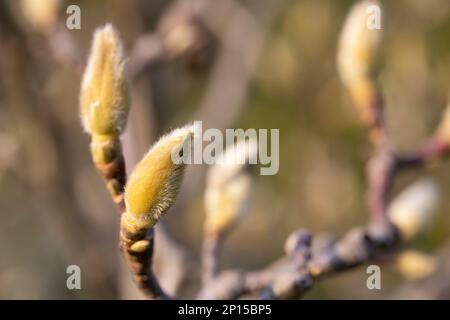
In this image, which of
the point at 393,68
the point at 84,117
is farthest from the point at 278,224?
the point at 84,117

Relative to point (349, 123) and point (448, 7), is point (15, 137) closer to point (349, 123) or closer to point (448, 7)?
point (349, 123)

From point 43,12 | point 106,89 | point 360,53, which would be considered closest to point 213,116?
point 43,12

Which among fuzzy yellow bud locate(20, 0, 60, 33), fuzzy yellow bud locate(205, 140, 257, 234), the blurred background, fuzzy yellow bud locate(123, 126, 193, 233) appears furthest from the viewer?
the blurred background

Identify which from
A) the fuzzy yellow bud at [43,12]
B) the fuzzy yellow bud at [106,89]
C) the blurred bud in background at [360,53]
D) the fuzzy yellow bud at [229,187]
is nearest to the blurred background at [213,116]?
the fuzzy yellow bud at [43,12]

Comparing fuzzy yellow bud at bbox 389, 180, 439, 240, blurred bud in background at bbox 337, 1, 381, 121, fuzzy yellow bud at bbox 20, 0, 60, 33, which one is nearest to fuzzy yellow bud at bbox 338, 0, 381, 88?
blurred bud in background at bbox 337, 1, 381, 121

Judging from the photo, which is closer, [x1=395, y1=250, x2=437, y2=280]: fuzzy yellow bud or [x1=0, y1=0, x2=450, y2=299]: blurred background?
[x1=395, y1=250, x2=437, y2=280]: fuzzy yellow bud

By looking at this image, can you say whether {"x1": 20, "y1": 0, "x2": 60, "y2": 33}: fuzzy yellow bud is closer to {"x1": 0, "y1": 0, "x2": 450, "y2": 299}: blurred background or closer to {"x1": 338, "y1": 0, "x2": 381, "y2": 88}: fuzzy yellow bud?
{"x1": 0, "y1": 0, "x2": 450, "y2": 299}: blurred background

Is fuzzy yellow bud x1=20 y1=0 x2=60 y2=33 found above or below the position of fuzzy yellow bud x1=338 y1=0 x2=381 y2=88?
above
